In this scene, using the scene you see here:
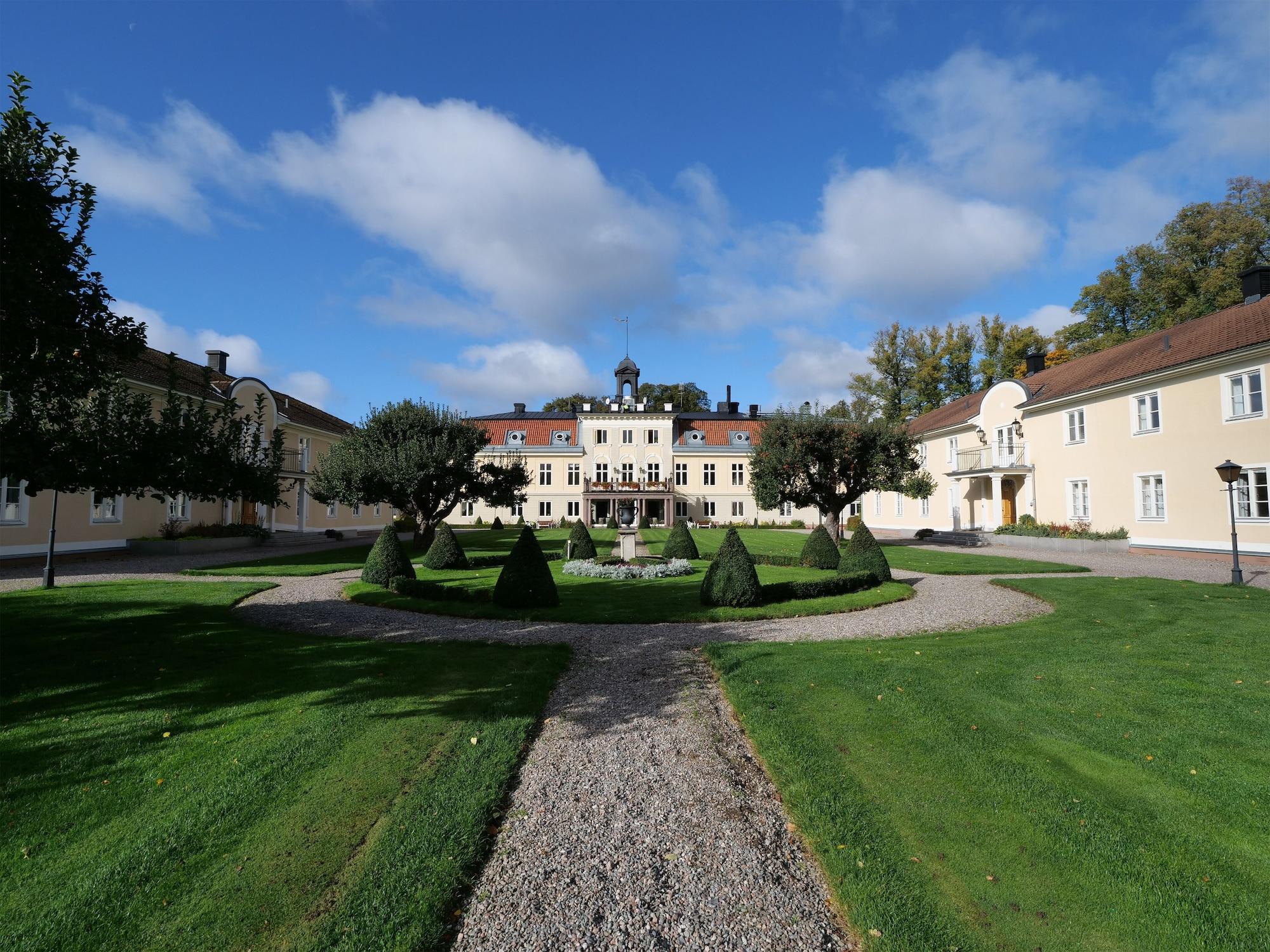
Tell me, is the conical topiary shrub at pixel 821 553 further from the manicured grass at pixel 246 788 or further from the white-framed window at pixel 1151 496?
the manicured grass at pixel 246 788

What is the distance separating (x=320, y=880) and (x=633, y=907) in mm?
1667

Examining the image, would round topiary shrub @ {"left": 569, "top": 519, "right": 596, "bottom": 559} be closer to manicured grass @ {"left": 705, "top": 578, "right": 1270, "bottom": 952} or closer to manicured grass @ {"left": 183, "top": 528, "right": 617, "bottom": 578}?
manicured grass @ {"left": 183, "top": 528, "right": 617, "bottom": 578}

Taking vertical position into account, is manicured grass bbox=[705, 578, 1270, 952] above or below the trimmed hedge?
below

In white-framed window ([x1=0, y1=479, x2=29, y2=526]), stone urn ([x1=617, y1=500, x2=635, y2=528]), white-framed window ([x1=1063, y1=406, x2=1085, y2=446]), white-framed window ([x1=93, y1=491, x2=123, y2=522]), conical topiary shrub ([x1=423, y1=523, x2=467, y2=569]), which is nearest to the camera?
conical topiary shrub ([x1=423, y1=523, x2=467, y2=569])

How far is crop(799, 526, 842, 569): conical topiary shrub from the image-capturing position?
18.3m

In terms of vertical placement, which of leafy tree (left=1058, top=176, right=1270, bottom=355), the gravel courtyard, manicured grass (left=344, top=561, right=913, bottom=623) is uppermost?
leafy tree (left=1058, top=176, right=1270, bottom=355)

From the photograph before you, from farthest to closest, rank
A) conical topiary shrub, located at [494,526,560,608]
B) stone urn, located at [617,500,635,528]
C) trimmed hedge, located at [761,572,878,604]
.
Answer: stone urn, located at [617,500,635,528] → trimmed hedge, located at [761,572,878,604] → conical topiary shrub, located at [494,526,560,608]

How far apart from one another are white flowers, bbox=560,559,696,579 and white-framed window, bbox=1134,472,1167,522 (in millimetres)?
16551

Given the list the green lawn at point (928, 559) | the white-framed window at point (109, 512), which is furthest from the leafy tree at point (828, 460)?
the white-framed window at point (109, 512)

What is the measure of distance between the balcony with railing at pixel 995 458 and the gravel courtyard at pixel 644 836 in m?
25.7

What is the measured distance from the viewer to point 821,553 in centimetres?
1844

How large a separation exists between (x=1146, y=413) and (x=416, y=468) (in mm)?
25972

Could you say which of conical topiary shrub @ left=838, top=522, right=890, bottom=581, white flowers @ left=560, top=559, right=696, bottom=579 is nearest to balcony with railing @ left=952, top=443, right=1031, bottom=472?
conical topiary shrub @ left=838, top=522, right=890, bottom=581

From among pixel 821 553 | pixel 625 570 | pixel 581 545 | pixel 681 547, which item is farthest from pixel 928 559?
pixel 581 545
